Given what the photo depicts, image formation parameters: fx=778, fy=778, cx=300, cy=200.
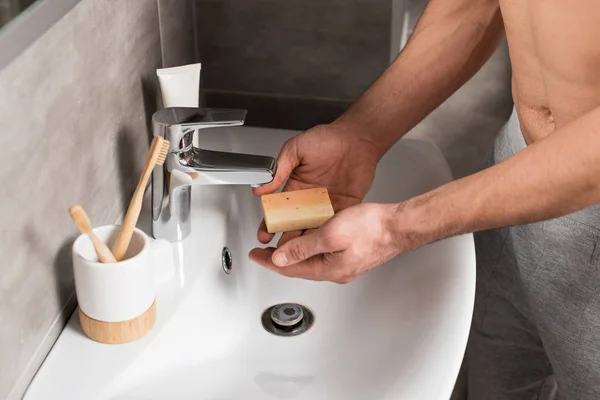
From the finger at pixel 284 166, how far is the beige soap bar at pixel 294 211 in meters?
0.06

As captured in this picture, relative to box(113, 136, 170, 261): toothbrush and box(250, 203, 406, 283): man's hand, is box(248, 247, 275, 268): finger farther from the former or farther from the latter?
box(113, 136, 170, 261): toothbrush

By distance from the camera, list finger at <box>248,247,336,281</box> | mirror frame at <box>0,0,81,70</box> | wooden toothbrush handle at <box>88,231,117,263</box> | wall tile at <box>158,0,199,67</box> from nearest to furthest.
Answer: mirror frame at <box>0,0,81,70</box> < wooden toothbrush handle at <box>88,231,117,263</box> < finger at <box>248,247,336,281</box> < wall tile at <box>158,0,199,67</box>

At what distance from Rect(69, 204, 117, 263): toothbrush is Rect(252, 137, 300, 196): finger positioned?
0.24m

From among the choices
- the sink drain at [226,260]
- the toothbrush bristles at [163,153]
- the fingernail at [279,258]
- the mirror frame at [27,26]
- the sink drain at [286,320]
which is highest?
the mirror frame at [27,26]

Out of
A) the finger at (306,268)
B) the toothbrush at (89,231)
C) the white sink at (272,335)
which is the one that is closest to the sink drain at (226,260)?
the white sink at (272,335)

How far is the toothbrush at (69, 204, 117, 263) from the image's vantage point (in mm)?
706

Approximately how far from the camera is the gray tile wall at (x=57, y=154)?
68cm

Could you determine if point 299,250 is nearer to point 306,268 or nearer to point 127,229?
point 306,268

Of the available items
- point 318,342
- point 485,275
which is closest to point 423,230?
point 318,342

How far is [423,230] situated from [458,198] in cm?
5

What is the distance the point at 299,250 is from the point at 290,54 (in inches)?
18.0

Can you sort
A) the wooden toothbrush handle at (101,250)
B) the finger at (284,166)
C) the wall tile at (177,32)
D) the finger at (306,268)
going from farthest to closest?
1. the wall tile at (177,32)
2. the finger at (284,166)
3. the finger at (306,268)
4. the wooden toothbrush handle at (101,250)

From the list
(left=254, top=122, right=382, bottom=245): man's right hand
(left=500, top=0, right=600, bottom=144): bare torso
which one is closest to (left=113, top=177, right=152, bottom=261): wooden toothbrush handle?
(left=254, top=122, right=382, bottom=245): man's right hand

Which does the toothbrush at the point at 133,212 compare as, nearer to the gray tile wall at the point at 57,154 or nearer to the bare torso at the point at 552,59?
the gray tile wall at the point at 57,154
